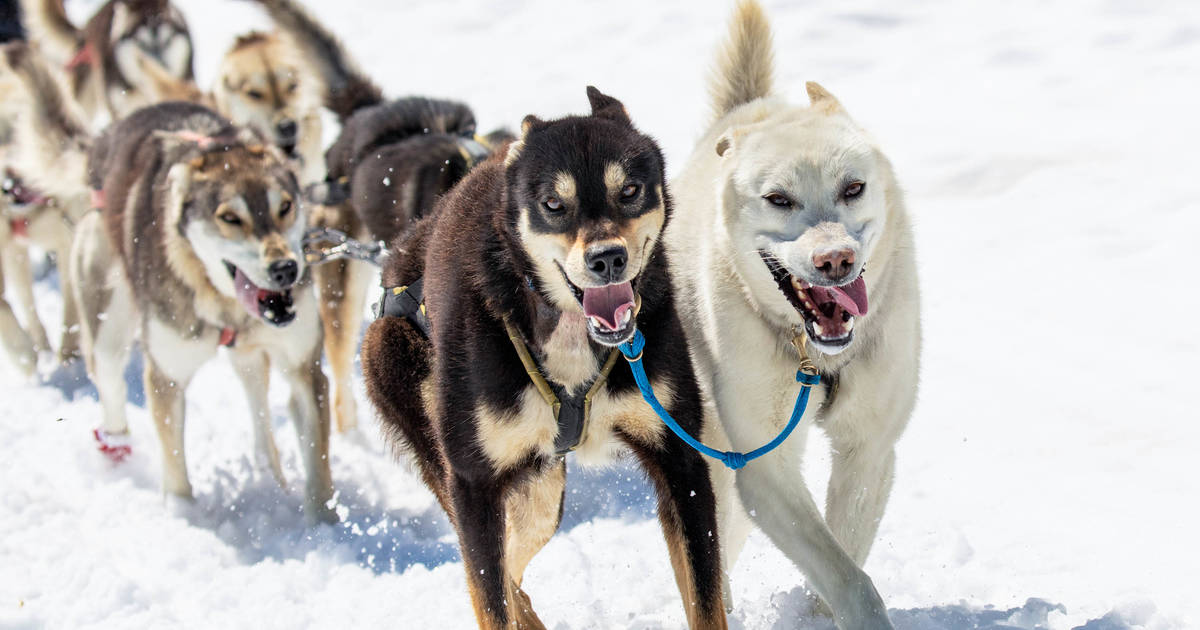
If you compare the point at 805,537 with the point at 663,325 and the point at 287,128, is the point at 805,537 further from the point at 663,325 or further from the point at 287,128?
the point at 287,128

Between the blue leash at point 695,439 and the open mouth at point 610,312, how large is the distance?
10 centimetres

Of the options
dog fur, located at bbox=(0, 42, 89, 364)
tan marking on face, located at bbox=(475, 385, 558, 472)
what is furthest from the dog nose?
dog fur, located at bbox=(0, 42, 89, 364)

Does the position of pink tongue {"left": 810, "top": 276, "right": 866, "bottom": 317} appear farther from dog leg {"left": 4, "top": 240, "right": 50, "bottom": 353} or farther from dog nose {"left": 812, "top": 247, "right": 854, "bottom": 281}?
dog leg {"left": 4, "top": 240, "right": 50, "bottom": 353}

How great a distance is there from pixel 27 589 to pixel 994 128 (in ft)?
20.1

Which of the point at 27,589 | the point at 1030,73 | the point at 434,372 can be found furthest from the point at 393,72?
the point at 434,372

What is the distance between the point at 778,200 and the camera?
2.78m

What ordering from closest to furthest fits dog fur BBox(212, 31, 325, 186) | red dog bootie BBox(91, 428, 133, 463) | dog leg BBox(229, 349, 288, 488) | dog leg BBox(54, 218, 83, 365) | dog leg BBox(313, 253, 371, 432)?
dog leg BBox(229, 349, 288, 488)
red dog bootie BBox(91, 428, 133, 463)
dog leg BBox(313, 253, 371, 432)
dog fur BBox(212, 31, 325, 186)
dog leg BBox(54, 218, 83, 365)

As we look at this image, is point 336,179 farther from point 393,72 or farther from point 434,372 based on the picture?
point 393,72

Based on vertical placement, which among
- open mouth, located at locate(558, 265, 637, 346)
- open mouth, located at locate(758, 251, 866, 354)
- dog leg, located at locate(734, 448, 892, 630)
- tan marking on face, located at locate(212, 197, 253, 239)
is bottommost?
tan marking on face, located at locate(212, 197, 253, 239)

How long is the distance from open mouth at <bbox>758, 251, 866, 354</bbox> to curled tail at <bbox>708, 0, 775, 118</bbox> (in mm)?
1123

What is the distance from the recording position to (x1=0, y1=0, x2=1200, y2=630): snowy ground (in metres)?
3.61

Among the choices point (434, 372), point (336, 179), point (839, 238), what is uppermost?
point (839, 238)

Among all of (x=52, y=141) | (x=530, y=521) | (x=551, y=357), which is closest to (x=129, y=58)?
(x=52, y=141)

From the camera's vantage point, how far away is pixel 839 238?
8.52ft
